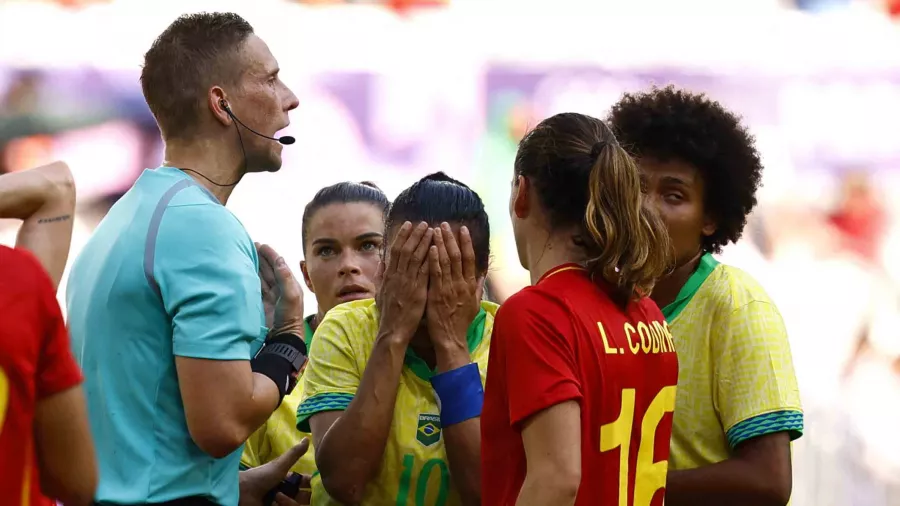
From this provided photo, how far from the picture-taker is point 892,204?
17.3 feet

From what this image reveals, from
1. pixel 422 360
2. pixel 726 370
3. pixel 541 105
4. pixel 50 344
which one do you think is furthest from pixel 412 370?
pixel 541 105

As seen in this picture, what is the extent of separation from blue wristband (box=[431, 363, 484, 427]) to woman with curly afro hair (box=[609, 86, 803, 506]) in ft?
1.53

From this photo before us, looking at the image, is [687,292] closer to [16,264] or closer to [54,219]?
[54,219]

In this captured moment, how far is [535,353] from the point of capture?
1981 mm

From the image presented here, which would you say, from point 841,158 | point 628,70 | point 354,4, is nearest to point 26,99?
point 354,4

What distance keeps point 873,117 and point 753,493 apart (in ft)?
11.1

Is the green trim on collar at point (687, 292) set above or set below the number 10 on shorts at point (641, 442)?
above

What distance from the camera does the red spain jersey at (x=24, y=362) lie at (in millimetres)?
1573

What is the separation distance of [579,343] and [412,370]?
26.0 inches

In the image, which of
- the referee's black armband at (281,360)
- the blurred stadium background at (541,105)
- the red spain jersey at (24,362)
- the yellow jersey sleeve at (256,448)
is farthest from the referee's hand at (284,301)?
the blurred stadium background at (541,105)

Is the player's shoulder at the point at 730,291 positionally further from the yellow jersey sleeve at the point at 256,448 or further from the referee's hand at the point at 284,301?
the yellow jersey sleeve at the point at 256,448

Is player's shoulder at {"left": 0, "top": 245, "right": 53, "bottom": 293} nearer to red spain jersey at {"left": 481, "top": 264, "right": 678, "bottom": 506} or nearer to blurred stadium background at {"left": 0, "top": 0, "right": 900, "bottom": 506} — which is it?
red spain jersey at {"left": 481, "top": 264, "right": 678, "bottom": 506}

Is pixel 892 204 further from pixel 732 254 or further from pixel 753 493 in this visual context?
pixel 753 493

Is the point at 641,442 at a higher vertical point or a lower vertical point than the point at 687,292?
lower
